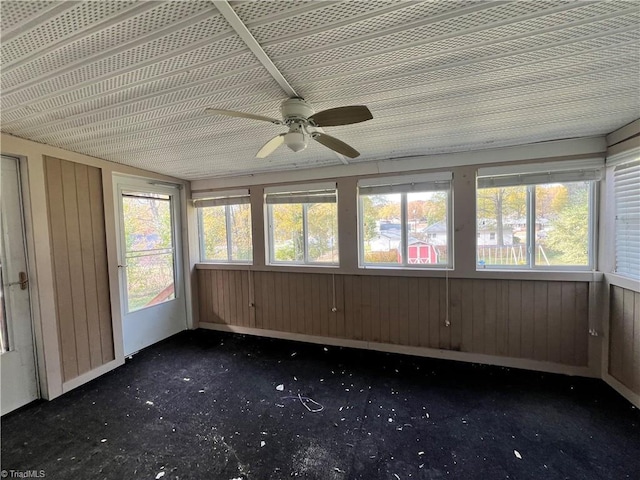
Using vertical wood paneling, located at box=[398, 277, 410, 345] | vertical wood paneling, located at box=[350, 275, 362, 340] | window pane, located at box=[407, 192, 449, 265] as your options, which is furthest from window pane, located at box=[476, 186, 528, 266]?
vertical wood paneling, located at box=[350, 275, 362, 340]

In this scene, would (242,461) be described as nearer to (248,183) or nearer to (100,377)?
(100,377)

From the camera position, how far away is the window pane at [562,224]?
8.61ft

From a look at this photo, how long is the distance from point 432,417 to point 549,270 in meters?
1.86

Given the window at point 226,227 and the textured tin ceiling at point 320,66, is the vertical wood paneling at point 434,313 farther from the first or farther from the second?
the window at point 226,227

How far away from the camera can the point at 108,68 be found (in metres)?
1.34

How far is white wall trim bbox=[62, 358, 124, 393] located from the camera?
2.56 meters

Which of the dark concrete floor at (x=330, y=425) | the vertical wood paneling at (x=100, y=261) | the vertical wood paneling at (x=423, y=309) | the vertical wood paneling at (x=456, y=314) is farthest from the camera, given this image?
the vertical wood paneling at (x=423, y=309)

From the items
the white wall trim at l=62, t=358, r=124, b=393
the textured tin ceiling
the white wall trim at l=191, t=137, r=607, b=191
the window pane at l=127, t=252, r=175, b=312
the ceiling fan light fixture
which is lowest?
the white wall trim at l=62, t=358, r=124, b=393

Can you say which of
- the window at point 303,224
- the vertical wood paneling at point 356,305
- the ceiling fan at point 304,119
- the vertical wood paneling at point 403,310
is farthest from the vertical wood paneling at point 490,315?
the ceiling fan at point 304,119

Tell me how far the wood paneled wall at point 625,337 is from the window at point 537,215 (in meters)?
0.40

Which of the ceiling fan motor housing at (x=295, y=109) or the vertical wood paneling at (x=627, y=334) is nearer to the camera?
the ceiling fan motor housing at (x=295, y=109)

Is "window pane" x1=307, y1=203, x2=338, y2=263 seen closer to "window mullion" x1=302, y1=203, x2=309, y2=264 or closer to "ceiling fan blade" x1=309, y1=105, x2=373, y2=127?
"window mullion" x1=302, y1=203, x2=309, y2=264

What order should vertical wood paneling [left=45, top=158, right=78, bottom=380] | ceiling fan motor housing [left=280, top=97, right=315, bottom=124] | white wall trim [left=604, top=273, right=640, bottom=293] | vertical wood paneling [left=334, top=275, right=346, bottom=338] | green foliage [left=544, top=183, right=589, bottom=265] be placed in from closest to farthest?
1. ceiling fan motor housing [left=280, top=97, right=315, bottom=124]
2. white wall trim [left=604, top=273, right=640, bottom=293]
3. vertical wood paneling [left=45, top=158, right=78, bottom=380]
4. green foliage [left=544, top=183, right=589, bottom=265]
5. vertical wood paneling [left=334, top=275, right=346, bottom=338]

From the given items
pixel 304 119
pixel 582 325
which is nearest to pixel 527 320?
pixel 582 325
